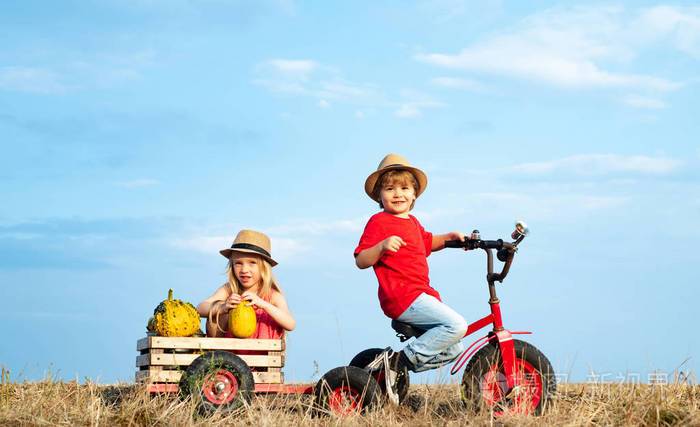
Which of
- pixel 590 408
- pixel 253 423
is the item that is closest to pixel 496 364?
pixel 590 408

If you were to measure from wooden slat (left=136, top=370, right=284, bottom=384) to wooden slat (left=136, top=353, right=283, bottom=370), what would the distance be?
3.1 inches

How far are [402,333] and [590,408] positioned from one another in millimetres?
1710

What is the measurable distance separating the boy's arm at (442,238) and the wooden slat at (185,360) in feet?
5.95

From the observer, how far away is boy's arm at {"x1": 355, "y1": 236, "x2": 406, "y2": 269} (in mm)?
7184

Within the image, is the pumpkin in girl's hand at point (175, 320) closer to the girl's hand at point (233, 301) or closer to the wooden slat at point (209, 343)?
the wooden slat at point (209, 343)

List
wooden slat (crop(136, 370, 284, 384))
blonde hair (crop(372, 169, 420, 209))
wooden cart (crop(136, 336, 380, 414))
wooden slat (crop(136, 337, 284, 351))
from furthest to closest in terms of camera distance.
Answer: blonde hair (crop(372, 169, 420, 209))
wooden slat (crop(136, 337, 284, 351))
wooden slat (crop(136, 370, 284, 384))
wooden cart (crop(136, 336, 380, 414))

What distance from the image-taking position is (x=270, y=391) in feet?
25.5

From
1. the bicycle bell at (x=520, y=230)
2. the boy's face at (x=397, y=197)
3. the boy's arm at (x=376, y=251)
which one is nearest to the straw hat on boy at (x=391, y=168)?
the boy's face at (x=397, y=197)

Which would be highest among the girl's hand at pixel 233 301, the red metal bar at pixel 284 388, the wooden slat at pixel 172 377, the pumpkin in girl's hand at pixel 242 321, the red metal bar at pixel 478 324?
the girl's hand at pixel 233 301

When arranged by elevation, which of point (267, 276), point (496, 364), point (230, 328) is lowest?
point (496, 364)

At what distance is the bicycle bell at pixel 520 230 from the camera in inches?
295

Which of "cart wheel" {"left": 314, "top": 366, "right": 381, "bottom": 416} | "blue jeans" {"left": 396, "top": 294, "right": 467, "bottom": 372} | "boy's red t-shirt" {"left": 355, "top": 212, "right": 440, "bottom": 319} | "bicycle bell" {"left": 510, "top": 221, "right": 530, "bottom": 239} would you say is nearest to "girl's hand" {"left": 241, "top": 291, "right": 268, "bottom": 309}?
"cart wheel" {"left": 314, "top": 366, "right": 381, "bottom": 416}

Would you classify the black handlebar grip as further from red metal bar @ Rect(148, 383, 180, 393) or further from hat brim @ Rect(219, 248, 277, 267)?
red metal bar @ Rect(148, 383, 180, 393)

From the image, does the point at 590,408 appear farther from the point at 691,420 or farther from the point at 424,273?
the point at 424,273
